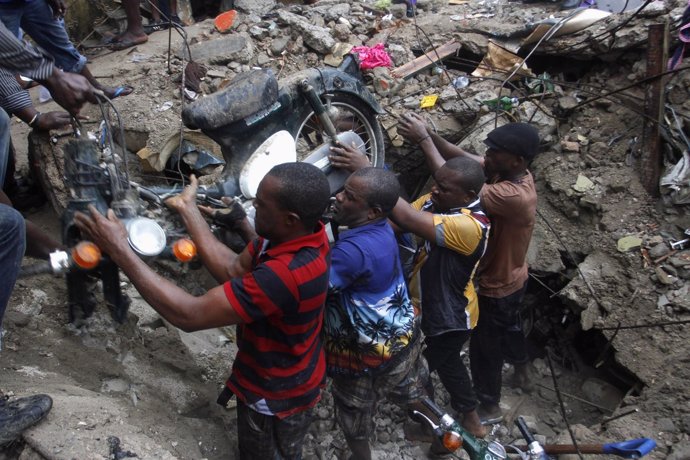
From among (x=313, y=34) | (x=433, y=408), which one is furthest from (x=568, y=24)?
(x=433, y=408)

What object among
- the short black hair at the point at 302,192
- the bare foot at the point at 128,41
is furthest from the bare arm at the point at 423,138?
the bare foot at the point at 128,41

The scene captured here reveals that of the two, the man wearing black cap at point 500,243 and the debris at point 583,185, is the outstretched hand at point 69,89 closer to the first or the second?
the man wearing black cap at point 500,243

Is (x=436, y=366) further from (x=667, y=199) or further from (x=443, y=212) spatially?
(x=667, y=199)

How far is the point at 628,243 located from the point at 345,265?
9.32 feet

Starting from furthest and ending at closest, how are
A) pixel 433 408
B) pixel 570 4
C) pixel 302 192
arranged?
pixel 570 4
pixel 433 408
pixel 302 192

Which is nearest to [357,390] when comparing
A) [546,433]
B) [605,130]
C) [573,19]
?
[546,433]

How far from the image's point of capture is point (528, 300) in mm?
4969

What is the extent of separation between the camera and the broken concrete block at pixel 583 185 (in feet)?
15.5

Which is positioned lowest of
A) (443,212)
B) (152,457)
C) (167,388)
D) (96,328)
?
(167,388)

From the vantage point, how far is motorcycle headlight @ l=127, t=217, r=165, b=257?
8.00 ft

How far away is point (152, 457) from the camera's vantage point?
7.79ft

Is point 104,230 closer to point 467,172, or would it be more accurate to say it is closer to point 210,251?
point 210,251

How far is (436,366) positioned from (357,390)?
784 millimetres

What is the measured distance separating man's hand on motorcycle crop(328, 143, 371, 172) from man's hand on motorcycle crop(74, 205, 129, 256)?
64.2 inches
